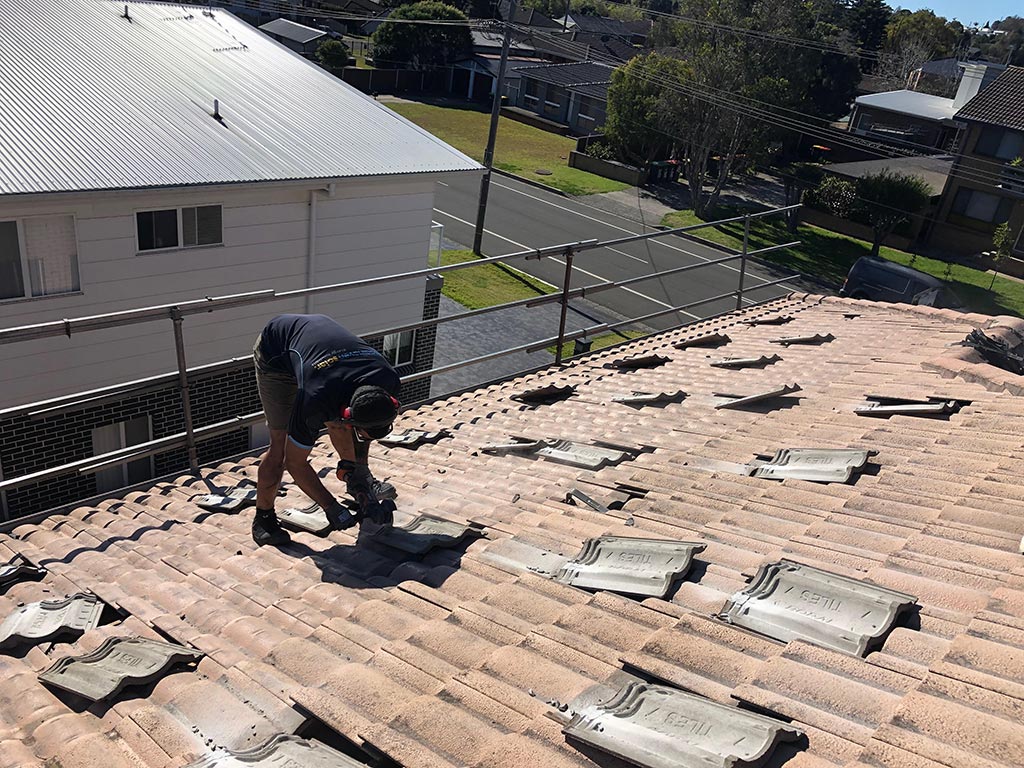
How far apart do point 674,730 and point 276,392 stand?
355 cm

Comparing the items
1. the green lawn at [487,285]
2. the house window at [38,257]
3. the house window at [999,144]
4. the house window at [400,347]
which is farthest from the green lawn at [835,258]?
the house window at [38,257]

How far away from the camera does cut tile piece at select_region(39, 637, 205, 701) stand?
344 centimetres

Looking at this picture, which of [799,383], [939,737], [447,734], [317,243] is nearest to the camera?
[939,737]

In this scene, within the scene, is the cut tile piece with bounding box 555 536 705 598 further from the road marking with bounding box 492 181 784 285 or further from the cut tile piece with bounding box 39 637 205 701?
the road marking with bounding box 492 181 784 285

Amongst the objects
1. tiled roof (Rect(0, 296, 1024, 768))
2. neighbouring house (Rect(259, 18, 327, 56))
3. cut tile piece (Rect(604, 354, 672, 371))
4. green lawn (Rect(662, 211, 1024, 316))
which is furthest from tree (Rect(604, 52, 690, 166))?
tiled roof (Rect(0, 296, 1024, 768))

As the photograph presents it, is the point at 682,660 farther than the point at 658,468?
No

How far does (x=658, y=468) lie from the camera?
5906 mm

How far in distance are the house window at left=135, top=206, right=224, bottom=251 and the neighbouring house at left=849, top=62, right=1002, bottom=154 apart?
4541 cm

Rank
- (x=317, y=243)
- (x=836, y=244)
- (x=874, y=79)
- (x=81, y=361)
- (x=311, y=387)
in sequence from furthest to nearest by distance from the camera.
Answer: (x=874, y=79)
(x=836, y=244)
(x=317, y=243)
(x=81, y=361)
(x=311, y=387)

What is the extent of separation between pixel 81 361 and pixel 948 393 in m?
10.8

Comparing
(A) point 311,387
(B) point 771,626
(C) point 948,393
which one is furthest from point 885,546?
(C) point 948,393

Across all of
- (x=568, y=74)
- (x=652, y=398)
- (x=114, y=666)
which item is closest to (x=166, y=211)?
(x=652, y=398)

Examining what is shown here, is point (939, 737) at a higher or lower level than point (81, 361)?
higher

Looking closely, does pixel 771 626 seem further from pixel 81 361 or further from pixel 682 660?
pixel 81 361
